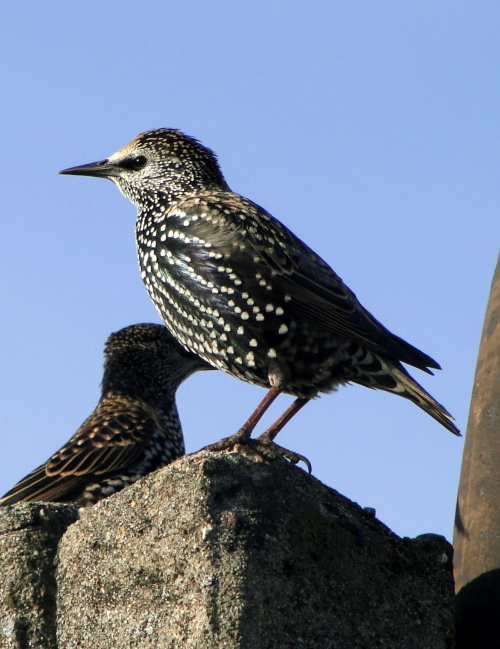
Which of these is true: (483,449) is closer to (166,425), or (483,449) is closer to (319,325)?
(319,325)

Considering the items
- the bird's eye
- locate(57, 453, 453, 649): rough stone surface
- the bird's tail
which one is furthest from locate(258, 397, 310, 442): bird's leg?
the bird's eye

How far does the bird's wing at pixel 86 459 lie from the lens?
5.15 meters

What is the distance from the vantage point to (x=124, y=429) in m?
5.61

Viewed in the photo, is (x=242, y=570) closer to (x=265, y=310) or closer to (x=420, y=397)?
(x=265, y=310)

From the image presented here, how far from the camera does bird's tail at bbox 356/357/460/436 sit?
4246mm

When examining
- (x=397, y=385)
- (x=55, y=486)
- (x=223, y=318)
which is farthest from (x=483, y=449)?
(x=55, y=486)

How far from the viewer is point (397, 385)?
170 inches

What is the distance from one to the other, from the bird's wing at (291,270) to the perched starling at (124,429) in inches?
58.6

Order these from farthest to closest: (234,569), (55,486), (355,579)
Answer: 1. (55,486)
2. (355,579)
3. (234,569)

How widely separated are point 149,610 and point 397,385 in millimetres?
Answer: 2044

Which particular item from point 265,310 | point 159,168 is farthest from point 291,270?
point 159,168

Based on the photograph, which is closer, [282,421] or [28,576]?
[28,576]

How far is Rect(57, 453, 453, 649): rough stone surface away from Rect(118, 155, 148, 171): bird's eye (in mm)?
2898

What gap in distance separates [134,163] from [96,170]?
217mm
